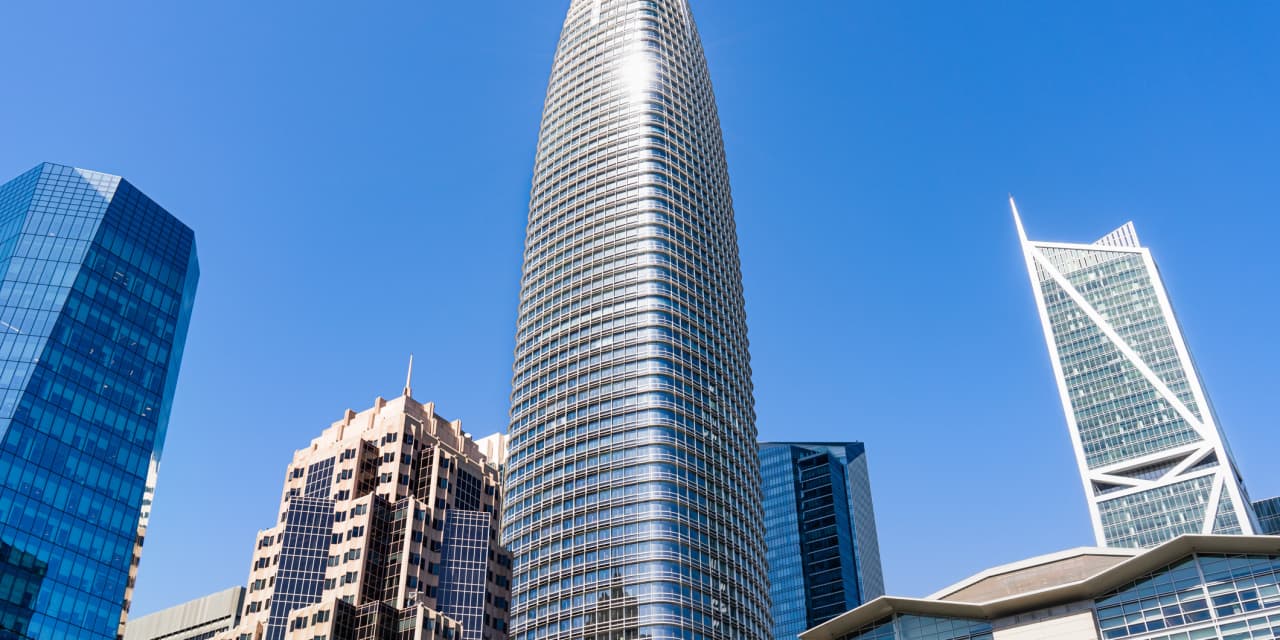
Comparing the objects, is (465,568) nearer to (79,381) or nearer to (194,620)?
(79,381)

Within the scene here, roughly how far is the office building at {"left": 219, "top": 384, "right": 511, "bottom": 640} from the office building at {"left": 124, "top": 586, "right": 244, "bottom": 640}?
84.3 ft

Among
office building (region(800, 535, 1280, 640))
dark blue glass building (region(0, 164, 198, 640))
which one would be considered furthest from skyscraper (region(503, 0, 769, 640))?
office building (region(800, 535, 1280, 640))

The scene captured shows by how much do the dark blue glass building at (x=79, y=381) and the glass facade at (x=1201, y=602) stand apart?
4578 inches

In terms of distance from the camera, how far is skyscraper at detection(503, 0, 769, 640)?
141875mm

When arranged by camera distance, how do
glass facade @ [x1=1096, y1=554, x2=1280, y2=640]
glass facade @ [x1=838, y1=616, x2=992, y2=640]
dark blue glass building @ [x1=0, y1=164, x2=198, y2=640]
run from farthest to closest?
dark blue glass building @ [x1=0, y1=164, x2=198, y2=640] < glass facade @ [x1=838, y1=616, x2=992, y2=640] < glass facade @ [x1=1096, y1=554, x2=1280, y2=640]

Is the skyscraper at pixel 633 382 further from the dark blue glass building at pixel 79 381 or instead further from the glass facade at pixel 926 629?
the dark blue glass building at pixel 79 381

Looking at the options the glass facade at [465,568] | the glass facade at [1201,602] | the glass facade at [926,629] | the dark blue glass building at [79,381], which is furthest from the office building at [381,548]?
the glass facade at [1201,602]

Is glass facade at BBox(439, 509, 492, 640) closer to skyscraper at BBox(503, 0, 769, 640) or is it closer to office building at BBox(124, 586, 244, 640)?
skyscraper at BBox(503, 0, 769, 640)

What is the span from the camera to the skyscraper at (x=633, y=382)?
141875mm

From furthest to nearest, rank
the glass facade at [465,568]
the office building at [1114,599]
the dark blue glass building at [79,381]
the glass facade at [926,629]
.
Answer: the glass facade at [465,568]
the dark blue glass building at [79,381]
the glass facade at [926,629]
the office building at [1114,599]

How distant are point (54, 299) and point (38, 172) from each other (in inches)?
1228

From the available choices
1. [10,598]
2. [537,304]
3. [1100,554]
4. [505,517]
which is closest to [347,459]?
[505,517]

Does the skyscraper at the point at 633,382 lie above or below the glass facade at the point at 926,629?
above

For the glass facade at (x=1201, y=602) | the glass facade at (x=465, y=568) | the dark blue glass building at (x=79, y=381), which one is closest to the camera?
the glass facade at (x=1201, y=602)
